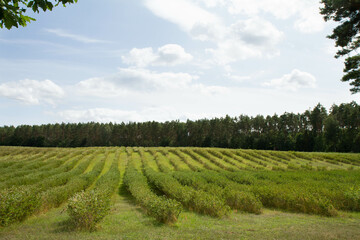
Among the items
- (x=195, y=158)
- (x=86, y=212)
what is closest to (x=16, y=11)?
(x=86, y=212)

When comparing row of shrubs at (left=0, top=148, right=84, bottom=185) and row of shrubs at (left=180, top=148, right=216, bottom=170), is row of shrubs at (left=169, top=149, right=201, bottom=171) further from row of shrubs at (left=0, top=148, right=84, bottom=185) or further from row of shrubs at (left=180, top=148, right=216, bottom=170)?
row of shrubs at (left=0, top=148, right=84, bottom=185)

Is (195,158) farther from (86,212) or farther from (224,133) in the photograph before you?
(224,133)

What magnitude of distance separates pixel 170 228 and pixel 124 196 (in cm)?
1490

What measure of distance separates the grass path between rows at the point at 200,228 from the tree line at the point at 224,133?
77.0 metres

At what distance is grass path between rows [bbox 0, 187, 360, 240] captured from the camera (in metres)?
9.25

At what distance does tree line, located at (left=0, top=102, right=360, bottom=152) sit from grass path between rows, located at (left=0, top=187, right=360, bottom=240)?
77002 millimetres

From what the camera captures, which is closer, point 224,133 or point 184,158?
point 184,158

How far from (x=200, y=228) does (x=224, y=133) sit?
325 ft

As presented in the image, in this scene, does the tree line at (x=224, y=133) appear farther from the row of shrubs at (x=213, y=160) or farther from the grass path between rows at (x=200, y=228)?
the grass path between rows at (x=200, y=228)

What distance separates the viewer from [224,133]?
107625 millimetres

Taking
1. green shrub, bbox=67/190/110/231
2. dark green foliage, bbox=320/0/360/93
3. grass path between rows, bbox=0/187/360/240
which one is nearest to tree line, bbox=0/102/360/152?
dark green foliage, bbox=320/0/360/93

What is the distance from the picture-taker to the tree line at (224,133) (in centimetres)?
7844

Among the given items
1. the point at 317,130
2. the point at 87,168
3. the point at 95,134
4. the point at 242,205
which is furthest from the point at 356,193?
the point at 95,134

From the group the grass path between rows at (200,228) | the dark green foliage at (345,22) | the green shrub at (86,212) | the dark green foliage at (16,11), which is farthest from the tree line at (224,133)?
the dark green foliage at (16,11)
